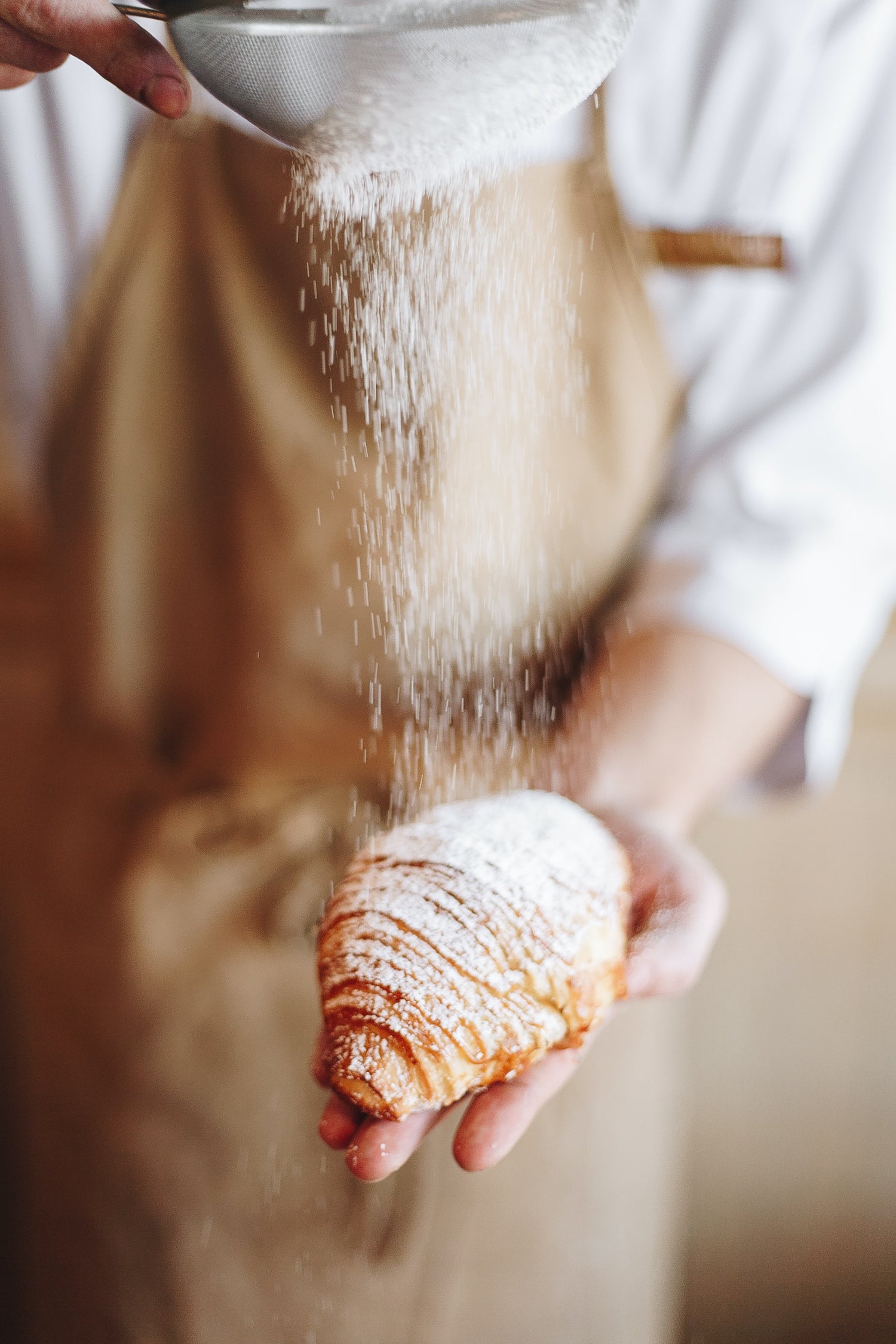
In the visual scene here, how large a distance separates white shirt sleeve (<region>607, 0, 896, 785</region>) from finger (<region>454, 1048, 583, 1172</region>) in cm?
38

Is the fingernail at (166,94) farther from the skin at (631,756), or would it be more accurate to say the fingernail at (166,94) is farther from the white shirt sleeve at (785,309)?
the white shirt sleeve at (785,309)

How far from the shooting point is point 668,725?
2.61ft

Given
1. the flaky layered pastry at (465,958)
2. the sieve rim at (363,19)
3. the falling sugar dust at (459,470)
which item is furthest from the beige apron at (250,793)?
the sieve rim at (363,19)

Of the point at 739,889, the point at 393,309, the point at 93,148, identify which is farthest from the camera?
the point at 739,889

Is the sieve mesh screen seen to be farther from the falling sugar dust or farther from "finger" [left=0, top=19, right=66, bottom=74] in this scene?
the falling sugar dust

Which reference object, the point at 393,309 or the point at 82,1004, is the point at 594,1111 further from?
the point at 393,309

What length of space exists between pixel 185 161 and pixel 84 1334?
909mm

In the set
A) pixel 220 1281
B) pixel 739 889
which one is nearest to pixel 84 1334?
pixel 220 1281

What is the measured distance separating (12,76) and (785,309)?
590 mm

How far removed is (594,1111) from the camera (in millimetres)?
806

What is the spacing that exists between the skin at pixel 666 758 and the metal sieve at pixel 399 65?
42cm

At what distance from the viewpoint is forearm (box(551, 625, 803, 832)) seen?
0.78m

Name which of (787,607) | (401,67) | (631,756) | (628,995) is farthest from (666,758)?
(401,67)

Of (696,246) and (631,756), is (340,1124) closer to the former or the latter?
(631,756)
